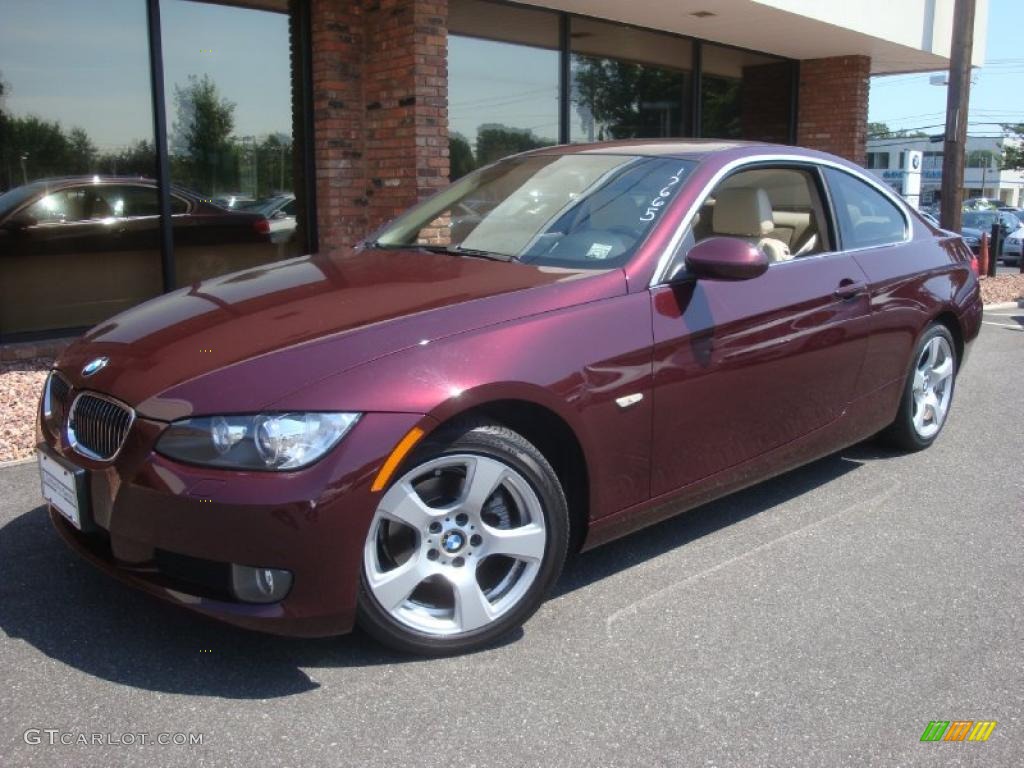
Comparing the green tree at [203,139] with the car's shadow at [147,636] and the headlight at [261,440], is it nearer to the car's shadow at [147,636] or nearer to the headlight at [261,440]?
the car's shadow at [147,636]

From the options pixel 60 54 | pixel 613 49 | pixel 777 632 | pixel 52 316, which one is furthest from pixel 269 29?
pixel 777 632

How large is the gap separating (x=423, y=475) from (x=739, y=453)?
4.73 ft

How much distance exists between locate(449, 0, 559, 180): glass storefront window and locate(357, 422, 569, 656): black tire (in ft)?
23.7

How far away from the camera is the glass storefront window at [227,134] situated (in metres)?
7.96

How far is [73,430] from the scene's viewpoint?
3076 millimetres

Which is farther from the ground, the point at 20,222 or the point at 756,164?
the point at 756,164

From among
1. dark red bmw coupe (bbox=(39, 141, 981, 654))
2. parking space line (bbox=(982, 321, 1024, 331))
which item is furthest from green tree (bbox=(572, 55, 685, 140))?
dark red bmw coupe (bbox=(39, 141, 981, 654))

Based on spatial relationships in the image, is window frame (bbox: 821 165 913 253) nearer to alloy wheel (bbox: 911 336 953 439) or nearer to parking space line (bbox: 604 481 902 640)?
alloy wheel (bbox: 911 336 953 439)

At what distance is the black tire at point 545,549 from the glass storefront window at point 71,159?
5.78m

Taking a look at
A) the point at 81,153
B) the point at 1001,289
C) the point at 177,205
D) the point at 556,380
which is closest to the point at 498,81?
the point at 177,205

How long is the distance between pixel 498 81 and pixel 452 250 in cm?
691

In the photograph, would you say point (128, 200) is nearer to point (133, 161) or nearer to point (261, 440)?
point (133, 161)

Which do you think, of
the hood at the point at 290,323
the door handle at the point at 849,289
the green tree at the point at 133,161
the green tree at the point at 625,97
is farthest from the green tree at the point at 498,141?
the hood at the point at 290,323

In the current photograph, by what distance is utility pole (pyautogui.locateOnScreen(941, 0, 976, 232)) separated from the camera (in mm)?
12719
